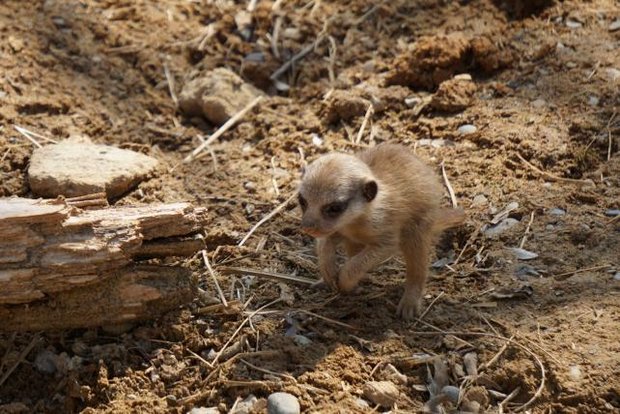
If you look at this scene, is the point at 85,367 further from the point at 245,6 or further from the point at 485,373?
the point at 245,6

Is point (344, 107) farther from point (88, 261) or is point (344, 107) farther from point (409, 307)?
point (88, 261)

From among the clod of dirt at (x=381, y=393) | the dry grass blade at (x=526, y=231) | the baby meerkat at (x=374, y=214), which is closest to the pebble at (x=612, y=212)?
the dry grass blade at (x=526, y=231)

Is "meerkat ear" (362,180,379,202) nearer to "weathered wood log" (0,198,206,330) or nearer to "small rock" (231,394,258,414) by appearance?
"weathered wood log" (0,198,206,330)

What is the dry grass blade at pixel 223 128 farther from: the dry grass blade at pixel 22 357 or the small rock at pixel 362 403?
the small rock at pixel 362 403

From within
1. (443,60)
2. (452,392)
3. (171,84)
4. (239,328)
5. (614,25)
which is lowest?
(452,392)

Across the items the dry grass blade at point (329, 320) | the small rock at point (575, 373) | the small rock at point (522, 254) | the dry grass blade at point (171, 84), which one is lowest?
the small rock at point (575, 373)

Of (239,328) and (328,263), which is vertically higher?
(328,263)

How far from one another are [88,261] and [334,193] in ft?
4.51

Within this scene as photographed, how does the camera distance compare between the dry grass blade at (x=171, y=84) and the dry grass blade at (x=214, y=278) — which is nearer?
the dry grass blade at (x=214, y=278)

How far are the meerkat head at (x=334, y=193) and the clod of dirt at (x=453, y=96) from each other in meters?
1.62

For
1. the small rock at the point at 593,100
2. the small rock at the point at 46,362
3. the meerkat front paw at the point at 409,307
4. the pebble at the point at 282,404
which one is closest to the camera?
the pebble at the point at 282,404

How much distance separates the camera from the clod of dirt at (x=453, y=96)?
240 inches

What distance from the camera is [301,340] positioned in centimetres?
429

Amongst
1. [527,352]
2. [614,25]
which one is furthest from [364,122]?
[527,352]
